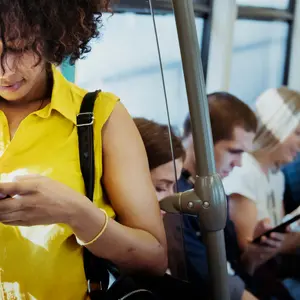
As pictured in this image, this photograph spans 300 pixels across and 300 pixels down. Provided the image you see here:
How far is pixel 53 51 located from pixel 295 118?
563 millimetres

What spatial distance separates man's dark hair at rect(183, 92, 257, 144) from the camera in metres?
1.07

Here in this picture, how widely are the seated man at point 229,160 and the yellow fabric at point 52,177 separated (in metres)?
0.31

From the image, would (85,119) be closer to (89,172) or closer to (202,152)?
(89,172)

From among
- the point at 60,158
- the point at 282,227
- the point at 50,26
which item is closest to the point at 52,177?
the point at 60,158

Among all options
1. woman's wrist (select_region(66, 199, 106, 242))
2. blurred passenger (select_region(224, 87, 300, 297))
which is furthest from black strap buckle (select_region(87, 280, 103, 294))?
blurred passenger (select_region(224, 87, 300, 297))

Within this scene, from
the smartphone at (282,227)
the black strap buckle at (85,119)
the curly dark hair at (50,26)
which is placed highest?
the curly dark hair at (50,26)

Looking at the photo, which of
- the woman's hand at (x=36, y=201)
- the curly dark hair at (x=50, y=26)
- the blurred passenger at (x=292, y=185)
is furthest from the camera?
the blurred passenger at (x=292, y=185)

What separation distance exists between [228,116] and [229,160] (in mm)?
105

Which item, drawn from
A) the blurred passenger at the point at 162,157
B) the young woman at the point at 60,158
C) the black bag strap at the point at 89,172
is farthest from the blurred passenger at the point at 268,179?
the black bag strap at the point at 89,172

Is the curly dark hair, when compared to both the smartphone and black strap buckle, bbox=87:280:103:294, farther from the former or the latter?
the smartphone

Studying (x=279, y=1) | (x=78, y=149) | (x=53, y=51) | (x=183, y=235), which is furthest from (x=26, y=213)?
(x=279, y=1)

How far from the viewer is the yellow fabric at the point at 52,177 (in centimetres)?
80

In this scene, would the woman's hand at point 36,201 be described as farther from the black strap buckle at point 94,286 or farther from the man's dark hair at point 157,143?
the man's dark hair at point 157,143

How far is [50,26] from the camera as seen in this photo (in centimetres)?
79
